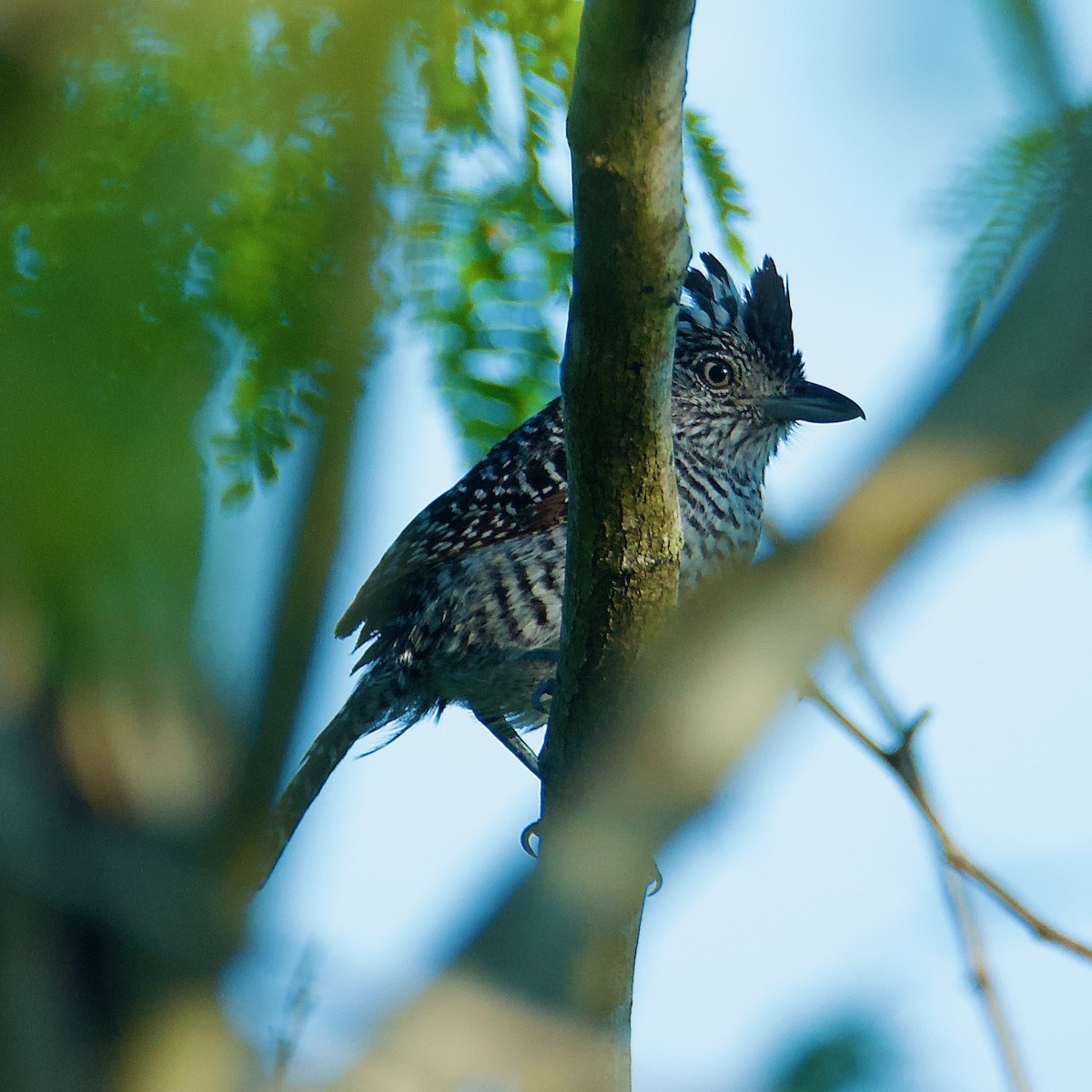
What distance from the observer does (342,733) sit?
5.45 metres

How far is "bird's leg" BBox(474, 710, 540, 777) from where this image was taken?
5.97m

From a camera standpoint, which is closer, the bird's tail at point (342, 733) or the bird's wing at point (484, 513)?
the bird's tail at point (342, 733)

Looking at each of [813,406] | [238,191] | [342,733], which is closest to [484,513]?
[342,733]

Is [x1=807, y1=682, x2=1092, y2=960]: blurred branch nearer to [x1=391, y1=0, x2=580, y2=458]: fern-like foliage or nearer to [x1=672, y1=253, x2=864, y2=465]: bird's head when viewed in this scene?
[x1=391, y1=0, x2=580, y2=458]: fern-like foliage

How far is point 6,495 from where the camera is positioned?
5.94 ft

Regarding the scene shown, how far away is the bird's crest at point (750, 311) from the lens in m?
6.29

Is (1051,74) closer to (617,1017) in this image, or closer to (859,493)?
(859,493)

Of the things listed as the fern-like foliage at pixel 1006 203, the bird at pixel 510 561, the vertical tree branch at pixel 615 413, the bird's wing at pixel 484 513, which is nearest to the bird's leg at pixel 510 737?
the bird at pixel 510 561

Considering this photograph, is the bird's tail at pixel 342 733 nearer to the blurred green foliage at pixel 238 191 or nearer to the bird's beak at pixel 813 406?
the bird's beak at pixel 813 406

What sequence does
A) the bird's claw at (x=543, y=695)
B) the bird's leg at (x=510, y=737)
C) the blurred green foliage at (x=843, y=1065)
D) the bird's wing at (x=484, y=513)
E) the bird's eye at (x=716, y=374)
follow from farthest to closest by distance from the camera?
the bird's eye at (x=716, y=374) < the bird's leg at (x=510, y=737) < the bird's wing at (x=484, y=513) < the bird's claw at (x=543, y=695) < the blurred green foliage at (x=843, y=1065)

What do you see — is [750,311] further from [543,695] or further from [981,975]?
[981,975]

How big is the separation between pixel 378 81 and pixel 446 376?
1.37 metres

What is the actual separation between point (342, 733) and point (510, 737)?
846mm

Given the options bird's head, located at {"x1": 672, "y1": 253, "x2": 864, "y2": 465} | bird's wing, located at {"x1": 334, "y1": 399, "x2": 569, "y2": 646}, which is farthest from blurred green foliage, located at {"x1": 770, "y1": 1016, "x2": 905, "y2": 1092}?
bird's head, located at {"x1": 672, "y1": 253, "x2": 864, "y2": 465}
